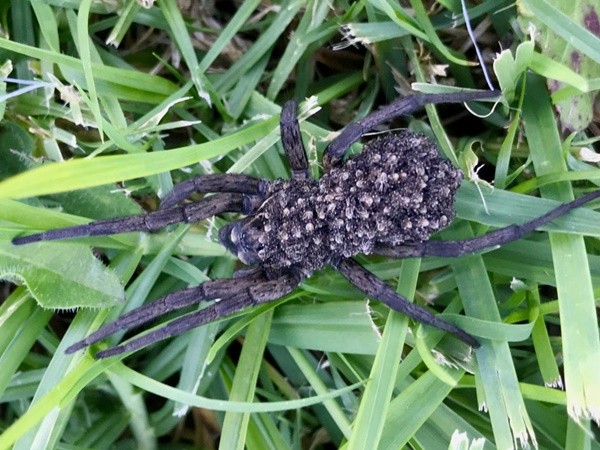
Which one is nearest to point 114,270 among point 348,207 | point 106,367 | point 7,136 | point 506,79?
point 106,367

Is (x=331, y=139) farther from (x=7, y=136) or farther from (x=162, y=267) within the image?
(x=7, y=136)

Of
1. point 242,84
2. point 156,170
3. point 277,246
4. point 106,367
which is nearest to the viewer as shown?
point 156,170

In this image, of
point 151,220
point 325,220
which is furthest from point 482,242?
point 151,220

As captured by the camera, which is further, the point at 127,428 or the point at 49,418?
the point at 127,428

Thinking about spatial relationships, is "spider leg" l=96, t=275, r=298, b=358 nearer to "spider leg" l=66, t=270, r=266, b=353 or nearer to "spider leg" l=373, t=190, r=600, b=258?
"spider leg" l=66, t=270, r=266, b=353

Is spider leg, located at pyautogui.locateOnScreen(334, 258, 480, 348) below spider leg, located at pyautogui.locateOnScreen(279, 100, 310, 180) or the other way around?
below

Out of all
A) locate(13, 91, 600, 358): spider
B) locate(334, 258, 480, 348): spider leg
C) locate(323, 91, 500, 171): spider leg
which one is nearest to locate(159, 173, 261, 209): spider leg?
locate(13, 91, 600, 358): spider
